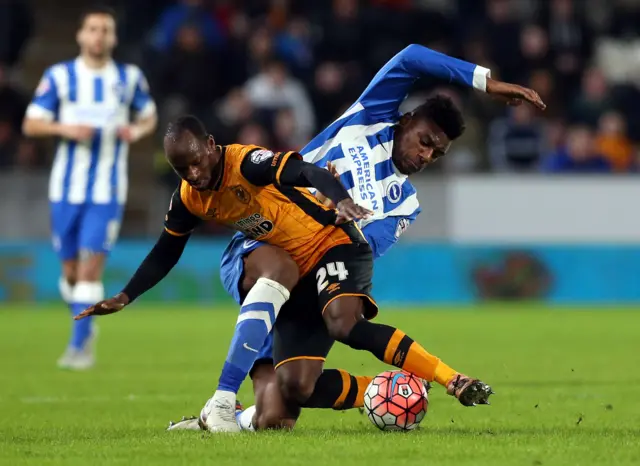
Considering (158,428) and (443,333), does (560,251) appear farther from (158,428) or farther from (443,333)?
(158,428)

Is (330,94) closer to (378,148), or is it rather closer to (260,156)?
(378,148)

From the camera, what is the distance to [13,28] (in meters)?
19.7

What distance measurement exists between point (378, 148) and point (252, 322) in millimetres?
1491

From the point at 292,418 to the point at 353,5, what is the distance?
12.4m

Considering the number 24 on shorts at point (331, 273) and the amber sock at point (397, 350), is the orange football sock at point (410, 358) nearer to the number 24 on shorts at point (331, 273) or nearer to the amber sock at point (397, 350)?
the amber sock at point (397, 350)

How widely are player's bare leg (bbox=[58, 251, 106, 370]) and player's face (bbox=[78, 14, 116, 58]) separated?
1.62 metres

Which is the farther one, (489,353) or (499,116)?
(499,116)

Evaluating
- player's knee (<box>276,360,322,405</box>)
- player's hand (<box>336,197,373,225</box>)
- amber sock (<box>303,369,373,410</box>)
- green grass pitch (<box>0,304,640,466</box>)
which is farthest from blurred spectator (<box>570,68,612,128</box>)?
player's hand (<box>336,197,373,225</box>)

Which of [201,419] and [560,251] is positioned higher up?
[560,251]

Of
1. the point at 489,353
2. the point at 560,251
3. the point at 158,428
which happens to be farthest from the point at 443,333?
the point at 158,428

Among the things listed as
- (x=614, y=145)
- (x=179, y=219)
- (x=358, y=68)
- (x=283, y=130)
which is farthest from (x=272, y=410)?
(x=358, y=68)

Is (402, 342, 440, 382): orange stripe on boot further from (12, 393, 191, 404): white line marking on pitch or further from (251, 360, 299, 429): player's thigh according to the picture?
(12, 393, 191, 404): white line marking on pitch

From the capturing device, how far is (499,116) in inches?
687

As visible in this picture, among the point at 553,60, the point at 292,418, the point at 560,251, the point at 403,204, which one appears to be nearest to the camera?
the point at 292,418
